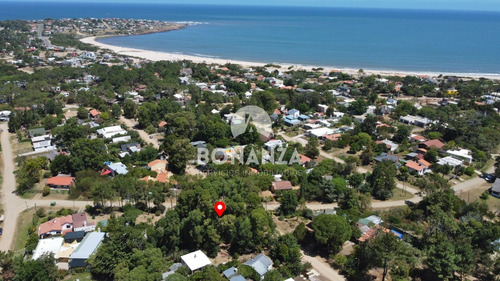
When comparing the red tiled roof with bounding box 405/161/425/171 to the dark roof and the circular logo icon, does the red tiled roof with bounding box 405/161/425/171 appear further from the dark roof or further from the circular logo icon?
the dark roof

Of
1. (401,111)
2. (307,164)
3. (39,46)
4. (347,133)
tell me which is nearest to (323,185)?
(307,164)

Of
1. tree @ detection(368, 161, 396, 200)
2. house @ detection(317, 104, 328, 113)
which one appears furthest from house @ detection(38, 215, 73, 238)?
house @ detection(317, 104, 328, 113)

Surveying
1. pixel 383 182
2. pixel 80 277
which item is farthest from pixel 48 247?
pixel 383 182

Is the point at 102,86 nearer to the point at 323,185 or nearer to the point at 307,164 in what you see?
the point at 307,164

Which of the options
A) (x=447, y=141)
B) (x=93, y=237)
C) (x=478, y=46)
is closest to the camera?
(x=93, y=237)

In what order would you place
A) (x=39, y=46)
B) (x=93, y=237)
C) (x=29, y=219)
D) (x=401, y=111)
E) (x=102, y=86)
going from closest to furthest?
(x=93, y=237) → (x=29, y=219) → (x=401, y=111) → (x=102, y=86) → (x=39, y=46)

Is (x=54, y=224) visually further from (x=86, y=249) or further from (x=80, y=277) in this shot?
(x=80, y=277)
